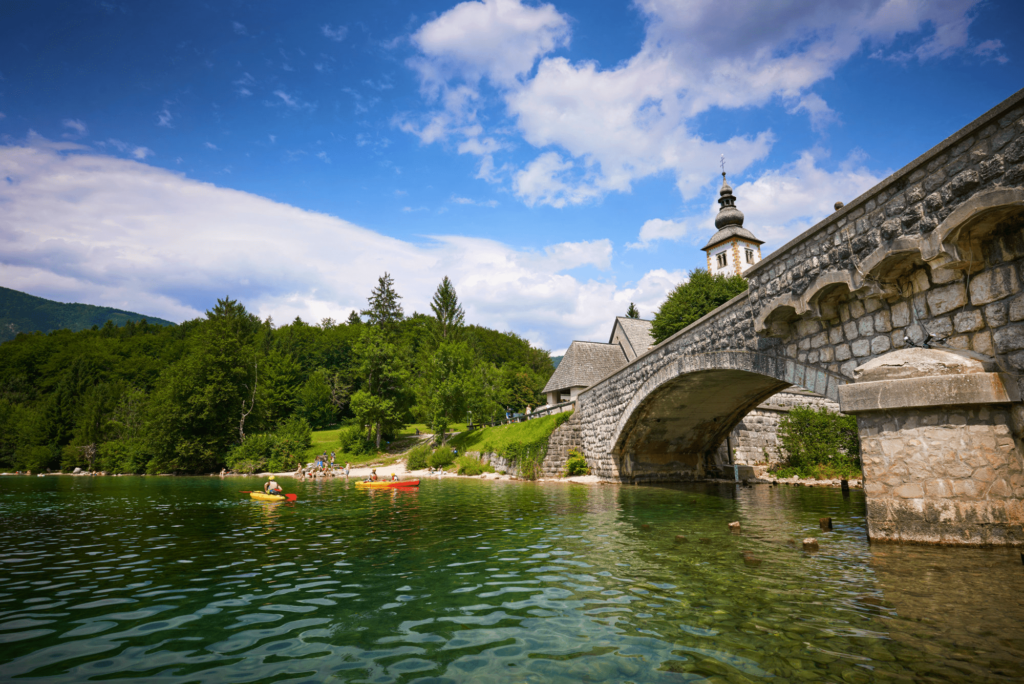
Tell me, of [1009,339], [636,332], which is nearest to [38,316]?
[636,332]

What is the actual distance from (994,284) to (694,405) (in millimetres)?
10989

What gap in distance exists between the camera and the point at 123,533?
9547 mm

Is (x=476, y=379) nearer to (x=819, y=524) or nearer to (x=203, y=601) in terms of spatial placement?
(x=819, y=524)

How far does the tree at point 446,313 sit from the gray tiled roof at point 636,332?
72.4 feet

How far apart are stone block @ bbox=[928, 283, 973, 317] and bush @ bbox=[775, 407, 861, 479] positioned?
13275 mm

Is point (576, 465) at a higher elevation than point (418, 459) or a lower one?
higher

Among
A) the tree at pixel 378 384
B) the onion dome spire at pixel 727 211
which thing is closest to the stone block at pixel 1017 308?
the tree at pixel 378 384

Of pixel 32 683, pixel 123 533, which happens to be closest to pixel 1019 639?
pixel 32 683

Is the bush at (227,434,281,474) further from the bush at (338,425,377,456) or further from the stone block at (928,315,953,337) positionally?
the stone block at (928,315,953,337)

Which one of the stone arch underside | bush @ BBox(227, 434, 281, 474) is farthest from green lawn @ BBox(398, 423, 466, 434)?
the stone arch underside

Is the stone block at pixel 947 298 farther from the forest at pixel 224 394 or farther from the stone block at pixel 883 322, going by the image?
the forest at pixel 224 394

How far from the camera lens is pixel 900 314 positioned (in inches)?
275

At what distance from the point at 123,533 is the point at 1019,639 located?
12.7 m

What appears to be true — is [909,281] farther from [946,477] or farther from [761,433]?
[761,433]
